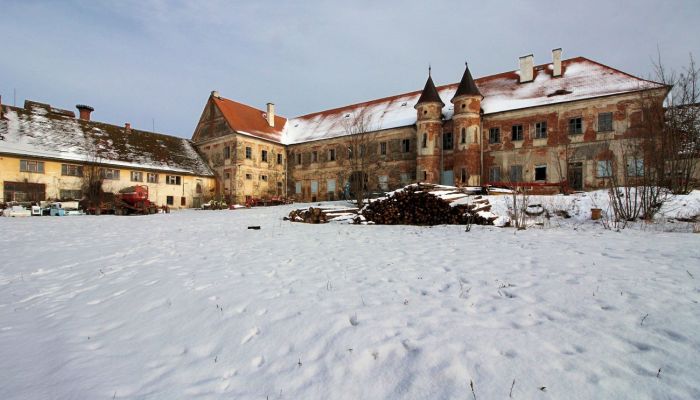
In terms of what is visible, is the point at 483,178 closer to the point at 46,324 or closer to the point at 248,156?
the point at 248,156

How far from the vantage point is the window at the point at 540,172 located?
77.4 ft

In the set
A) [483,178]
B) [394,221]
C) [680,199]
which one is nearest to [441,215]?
[394,221]

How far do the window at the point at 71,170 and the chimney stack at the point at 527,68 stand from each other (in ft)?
119

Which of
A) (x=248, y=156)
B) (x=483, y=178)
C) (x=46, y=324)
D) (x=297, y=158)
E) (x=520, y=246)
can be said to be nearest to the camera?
(x=46, y=324)

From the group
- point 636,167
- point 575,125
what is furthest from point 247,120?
point 636,167

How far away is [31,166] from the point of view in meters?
24.6

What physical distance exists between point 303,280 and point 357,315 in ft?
5.01

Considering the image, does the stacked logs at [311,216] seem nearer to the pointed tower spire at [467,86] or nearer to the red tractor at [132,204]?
the red tractor at [132,204]

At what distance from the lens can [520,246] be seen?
6.77 meters

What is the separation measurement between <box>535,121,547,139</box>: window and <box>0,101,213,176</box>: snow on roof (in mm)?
29959

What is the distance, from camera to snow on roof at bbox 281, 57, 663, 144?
22.4 metres

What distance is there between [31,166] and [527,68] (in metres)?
38.8

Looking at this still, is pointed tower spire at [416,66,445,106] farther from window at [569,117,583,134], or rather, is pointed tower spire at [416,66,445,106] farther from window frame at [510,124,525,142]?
window at [569,117,583,134]

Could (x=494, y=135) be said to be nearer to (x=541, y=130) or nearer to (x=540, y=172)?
(x=541, y=130)
